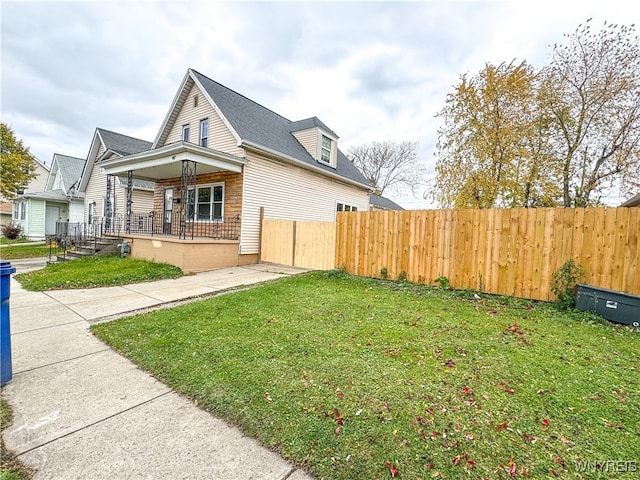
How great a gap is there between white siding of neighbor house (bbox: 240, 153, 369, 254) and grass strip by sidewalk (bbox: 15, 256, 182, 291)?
3.07 m

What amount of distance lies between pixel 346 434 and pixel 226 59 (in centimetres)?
1502

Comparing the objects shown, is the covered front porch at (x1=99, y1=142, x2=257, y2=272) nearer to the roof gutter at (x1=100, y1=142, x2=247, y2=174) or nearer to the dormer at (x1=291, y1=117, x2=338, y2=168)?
the roof gutter at (x1=100, y1=142, x2=247, y2=174)

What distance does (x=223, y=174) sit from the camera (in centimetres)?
1138

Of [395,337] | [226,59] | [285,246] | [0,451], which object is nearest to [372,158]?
[226,59]

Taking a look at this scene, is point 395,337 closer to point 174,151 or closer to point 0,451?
point 0,451

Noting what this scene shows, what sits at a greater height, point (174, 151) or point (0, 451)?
point (174, 151)

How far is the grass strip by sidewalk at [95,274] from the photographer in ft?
23.3

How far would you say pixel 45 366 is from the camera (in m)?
3.14

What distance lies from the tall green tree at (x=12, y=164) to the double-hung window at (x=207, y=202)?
64.5 ft

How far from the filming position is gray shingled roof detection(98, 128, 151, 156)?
57.5 feet

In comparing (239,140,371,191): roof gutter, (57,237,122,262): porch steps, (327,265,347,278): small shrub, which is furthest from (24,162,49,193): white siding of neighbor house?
(327,265,347,278): small shrub

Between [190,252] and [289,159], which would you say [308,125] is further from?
[190,252]

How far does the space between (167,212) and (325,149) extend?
8.87m

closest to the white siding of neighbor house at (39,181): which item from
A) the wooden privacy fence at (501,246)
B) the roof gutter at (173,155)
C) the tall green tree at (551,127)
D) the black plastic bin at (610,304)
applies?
the roof gutter at (173,155)
